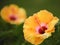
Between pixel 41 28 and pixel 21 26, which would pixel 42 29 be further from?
pixel 21 26

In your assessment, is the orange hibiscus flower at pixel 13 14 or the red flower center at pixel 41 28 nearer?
the red flower center at pixel 41 28

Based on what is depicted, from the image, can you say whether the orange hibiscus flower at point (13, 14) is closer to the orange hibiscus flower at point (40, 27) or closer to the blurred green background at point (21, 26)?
the blurred green background at point (21, 26)

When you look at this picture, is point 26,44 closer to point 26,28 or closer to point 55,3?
point 26,28

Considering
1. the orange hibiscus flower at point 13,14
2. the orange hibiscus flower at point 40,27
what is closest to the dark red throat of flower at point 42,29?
the orange hibiscus flower at point 40,27

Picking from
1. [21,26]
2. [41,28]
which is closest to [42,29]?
[41,28]

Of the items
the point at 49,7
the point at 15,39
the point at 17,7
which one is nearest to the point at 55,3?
the point at 49,7
